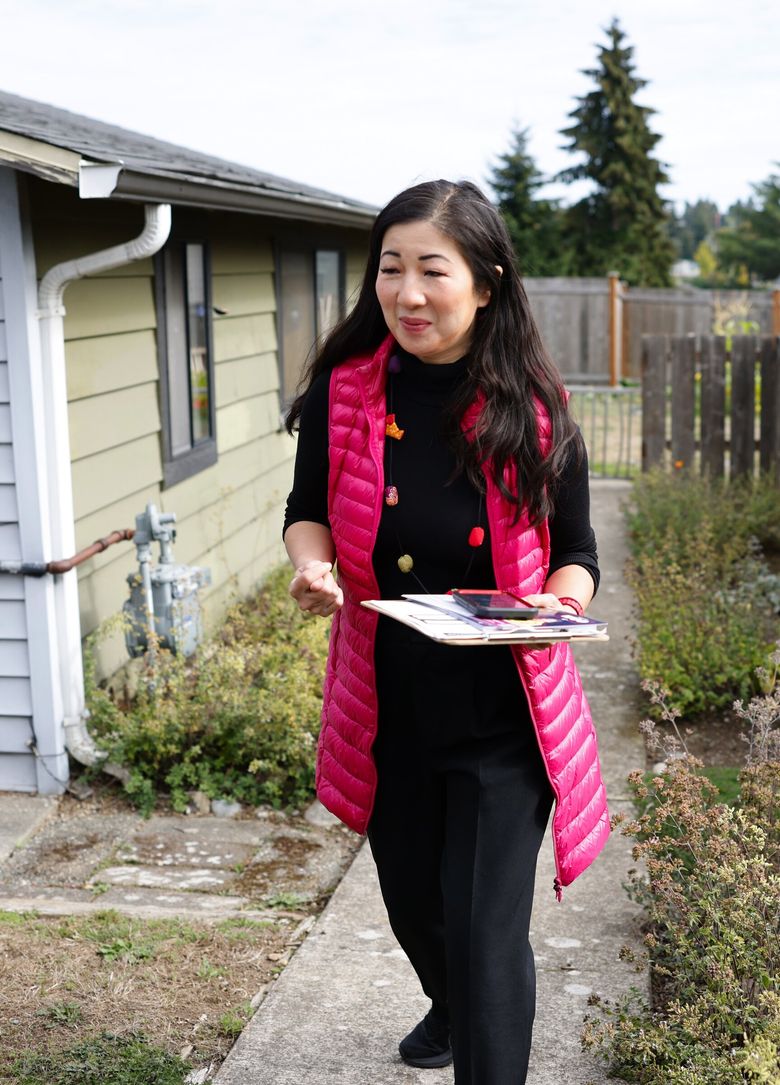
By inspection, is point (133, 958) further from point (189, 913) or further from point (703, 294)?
point (703, 294)

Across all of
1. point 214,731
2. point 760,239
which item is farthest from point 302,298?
point 760,239

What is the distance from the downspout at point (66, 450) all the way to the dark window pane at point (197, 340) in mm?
2088

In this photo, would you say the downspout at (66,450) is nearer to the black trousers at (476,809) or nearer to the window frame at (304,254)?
the black trousers at (476,809)

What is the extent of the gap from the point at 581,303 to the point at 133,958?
20.4m

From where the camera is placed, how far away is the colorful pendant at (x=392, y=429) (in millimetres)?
2523

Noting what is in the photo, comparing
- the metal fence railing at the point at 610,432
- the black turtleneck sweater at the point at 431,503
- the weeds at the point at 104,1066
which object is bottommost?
the weeds at the point at 104,1066

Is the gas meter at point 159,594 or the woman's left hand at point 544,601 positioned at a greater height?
the woman's left hand at point 544,601

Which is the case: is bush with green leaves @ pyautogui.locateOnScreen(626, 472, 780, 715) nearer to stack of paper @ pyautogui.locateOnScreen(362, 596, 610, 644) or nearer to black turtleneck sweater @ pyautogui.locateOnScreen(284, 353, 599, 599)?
black turtleneck sweater @ pyautogui.locateOnScreen(284, 353, 599, 599)

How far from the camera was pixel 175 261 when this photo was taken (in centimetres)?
688

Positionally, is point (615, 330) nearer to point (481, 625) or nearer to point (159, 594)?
point (159, 594)

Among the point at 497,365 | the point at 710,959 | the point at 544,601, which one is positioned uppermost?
the point at 497,365

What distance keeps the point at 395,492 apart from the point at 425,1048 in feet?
4.72

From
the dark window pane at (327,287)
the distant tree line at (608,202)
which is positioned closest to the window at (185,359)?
the dark window pane at (327,287)

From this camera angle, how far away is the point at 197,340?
735cm
